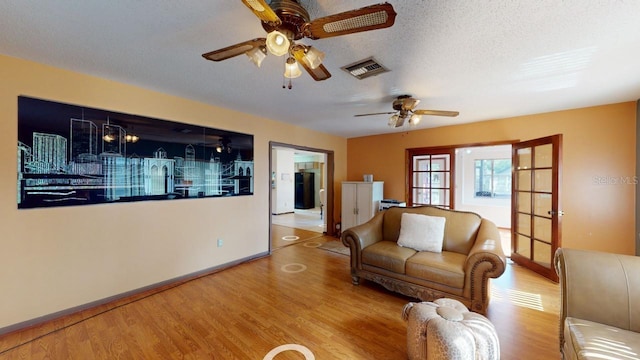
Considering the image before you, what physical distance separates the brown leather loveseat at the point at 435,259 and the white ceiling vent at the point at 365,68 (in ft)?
6.32

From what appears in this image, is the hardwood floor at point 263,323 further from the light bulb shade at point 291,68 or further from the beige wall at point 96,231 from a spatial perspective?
the light bulb shade at point 291,68

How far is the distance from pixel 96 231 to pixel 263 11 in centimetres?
284

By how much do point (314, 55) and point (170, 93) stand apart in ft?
7.93

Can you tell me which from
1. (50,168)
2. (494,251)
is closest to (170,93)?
(50,168)

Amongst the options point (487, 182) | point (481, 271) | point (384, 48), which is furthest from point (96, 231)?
point (487, 182)

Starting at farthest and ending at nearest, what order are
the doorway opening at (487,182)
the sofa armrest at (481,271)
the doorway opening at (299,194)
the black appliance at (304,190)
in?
the black appliance at (304,190)
the doorway opening at (487,182)
the doorway opening at (299,194)
the sofa armrest at (481,271)

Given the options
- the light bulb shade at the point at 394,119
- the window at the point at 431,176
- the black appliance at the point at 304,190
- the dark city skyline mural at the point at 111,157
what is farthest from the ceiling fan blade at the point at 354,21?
the black appliance at the point at 304,190

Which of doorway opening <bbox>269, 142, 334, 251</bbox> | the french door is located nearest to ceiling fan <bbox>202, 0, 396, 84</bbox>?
doorway opening <bbox>269, 142, 334, 251</bbox>

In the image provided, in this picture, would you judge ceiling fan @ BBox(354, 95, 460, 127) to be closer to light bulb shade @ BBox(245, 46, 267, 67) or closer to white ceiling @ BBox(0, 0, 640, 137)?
white ceiling @ BBox(0, 0, 640, 137)

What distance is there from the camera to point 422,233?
3.09 m

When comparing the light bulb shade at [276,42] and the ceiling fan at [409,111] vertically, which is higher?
the ceiling fan at [409,111]

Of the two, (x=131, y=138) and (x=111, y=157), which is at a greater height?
(x=131, y=138)

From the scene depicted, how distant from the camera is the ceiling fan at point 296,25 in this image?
3.70 feet

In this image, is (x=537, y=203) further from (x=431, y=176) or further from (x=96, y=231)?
(x=96, y=231)
